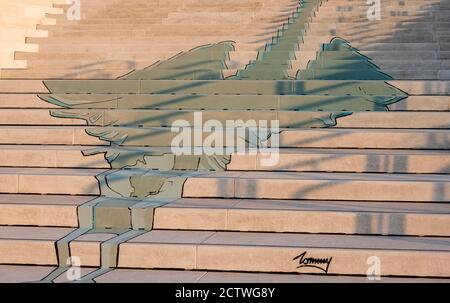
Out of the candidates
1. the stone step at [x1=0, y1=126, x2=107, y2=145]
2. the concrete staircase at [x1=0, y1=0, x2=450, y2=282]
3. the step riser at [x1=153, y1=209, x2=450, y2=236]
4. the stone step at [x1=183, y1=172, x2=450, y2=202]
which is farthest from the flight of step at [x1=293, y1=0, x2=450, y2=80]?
the step riser at [x1=153, y1=209, x2=450, y2=236]

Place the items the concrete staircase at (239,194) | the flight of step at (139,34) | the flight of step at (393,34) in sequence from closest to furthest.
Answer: the concrete staircase at (239,194)
the flight of step at (393,34)
the flight of step at (139,34)

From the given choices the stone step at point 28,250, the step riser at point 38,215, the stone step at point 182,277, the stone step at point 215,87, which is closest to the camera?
the stone step at point 182,277

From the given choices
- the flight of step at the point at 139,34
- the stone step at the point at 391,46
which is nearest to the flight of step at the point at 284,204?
the flight of step at the point at 139,34

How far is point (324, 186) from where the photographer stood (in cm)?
589

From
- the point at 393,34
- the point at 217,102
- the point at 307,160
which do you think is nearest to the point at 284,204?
the point at 307,160

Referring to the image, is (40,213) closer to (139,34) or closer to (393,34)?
(139,34)

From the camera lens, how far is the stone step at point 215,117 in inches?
281

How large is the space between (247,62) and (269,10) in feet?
9.07

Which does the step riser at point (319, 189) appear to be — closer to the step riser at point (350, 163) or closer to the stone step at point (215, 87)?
the step riser at point (350, 163)

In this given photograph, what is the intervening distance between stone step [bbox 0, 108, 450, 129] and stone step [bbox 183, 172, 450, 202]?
1.14 m

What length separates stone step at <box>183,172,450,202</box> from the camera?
577cm
